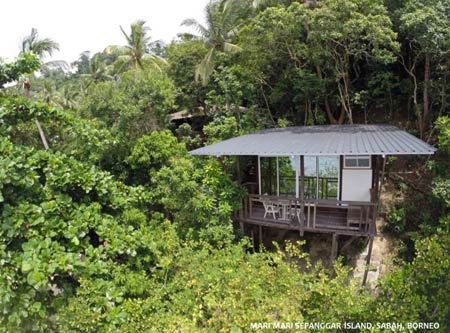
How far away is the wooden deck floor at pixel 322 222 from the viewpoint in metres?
7.96

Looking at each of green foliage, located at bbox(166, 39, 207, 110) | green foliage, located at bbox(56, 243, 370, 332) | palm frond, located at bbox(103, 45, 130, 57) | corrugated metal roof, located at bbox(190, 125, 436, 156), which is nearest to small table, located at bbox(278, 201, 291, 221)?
corrugated metal roof, located at bbox(190, 125, 436, 156)

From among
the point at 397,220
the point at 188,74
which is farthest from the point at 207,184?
the point at 188,74

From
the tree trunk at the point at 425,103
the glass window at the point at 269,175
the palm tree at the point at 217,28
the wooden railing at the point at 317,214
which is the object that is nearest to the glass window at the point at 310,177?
the wooden railing at the point at 317,214

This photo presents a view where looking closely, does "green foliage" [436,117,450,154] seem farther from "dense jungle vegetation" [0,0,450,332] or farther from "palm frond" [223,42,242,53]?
"palm frond" [223,42,242,53]

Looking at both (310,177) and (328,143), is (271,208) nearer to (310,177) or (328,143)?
(310,177)

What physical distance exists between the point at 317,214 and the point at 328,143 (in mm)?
2488

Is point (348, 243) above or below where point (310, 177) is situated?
below

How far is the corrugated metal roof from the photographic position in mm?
6691

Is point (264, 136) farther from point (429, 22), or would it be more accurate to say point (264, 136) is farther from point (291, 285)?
point (429, 22)

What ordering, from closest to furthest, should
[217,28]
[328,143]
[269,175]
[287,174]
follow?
[328,143] → [287,174] → [269,175] → [217,28]

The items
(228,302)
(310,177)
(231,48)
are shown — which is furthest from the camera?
(231,48)

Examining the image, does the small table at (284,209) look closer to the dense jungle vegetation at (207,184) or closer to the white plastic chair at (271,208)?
the white plastic chair at (271,208)

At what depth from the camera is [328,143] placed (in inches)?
302

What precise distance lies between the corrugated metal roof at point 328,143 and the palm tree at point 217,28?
229 inches
